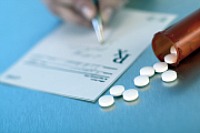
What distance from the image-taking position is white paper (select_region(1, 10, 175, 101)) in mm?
934

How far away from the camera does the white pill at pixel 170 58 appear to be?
0.87 meters

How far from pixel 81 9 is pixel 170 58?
0.35m

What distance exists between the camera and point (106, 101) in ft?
2.78

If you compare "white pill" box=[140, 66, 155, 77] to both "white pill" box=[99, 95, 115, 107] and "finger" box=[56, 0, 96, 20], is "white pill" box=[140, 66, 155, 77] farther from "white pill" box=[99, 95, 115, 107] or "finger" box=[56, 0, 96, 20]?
"finger" box=[56, 0, 96, 20]

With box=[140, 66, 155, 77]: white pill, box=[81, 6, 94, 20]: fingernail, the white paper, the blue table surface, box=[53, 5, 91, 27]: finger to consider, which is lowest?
the blue table surface

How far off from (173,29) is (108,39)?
0.26 meters

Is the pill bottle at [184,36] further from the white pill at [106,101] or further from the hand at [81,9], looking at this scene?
the hand at [81,9]

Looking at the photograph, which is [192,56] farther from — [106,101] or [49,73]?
[49,73]

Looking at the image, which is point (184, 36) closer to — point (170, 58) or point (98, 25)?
point (170, 58)

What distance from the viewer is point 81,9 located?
1139mm

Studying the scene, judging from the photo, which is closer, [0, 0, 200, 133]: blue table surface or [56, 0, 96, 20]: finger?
[0, 0, 200, 133]: blue table surface

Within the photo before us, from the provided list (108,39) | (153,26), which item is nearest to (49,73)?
(108,39)

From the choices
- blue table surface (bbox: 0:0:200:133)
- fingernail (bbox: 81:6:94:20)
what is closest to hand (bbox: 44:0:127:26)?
fingernail (bbox: 81:6:94:20)

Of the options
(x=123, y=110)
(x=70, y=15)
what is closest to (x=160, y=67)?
(x=123, y=110)
